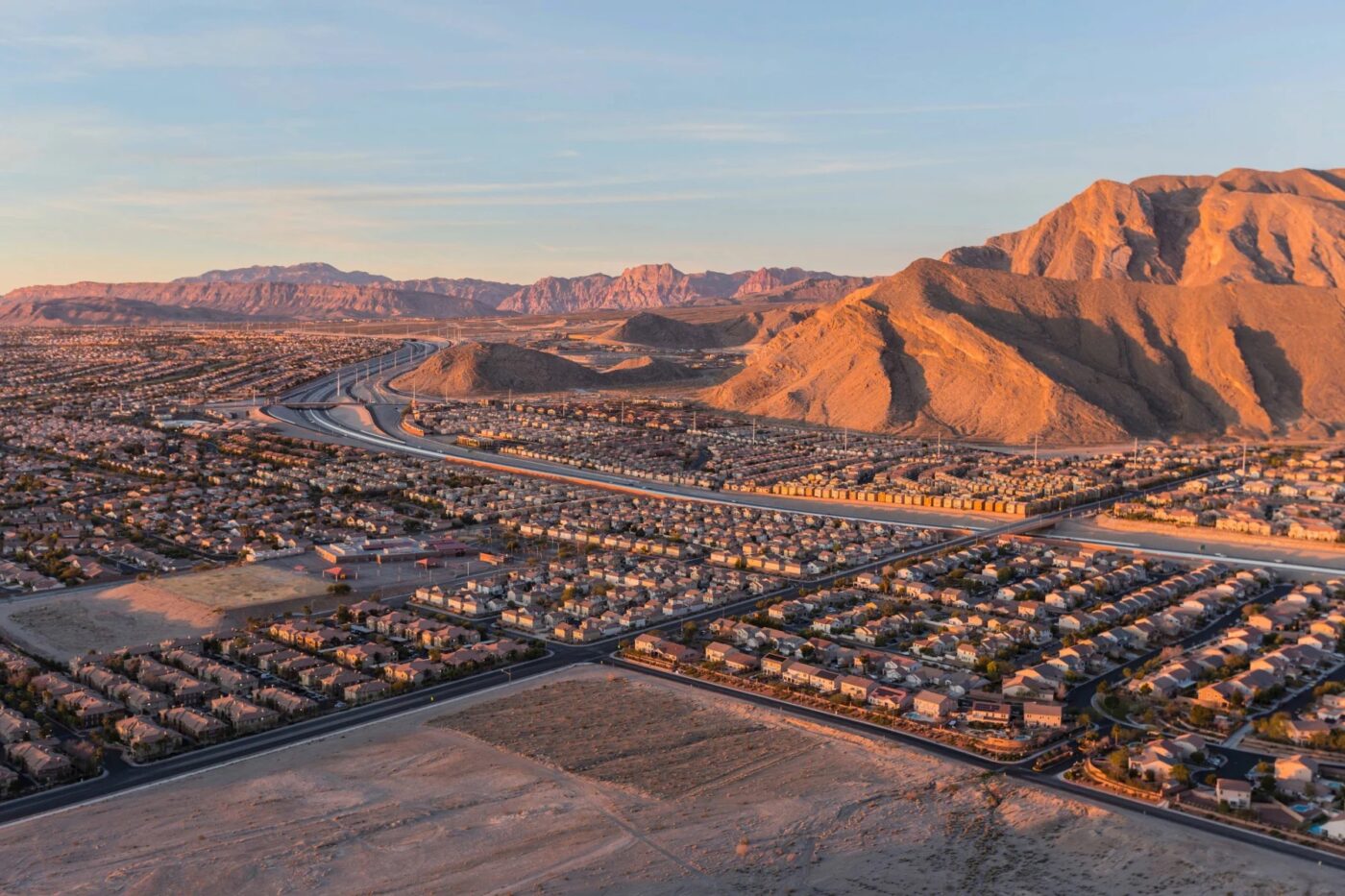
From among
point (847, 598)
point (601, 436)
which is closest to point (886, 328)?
point (601, 436)

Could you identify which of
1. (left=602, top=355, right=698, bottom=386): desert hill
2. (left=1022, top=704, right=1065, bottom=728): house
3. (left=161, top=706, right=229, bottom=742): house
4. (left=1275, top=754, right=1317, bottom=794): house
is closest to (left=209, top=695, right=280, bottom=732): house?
(left=161, top=706, right=229, bottom=742): house

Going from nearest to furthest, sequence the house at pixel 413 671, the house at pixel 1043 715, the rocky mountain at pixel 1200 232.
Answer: the house at pixel 1043 715, the house at pixel 413 671, the rocky mountain at pixel 1200 232

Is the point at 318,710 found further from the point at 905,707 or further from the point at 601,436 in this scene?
the point at 601,436

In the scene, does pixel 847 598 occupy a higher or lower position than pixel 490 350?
lower

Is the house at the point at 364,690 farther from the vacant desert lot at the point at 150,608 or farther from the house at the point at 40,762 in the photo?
the vacant desert lot at the point at 150,608

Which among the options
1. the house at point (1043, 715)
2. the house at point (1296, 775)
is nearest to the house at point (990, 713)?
the house at point (1043, 715)

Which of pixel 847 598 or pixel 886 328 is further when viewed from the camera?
pixel 886 328

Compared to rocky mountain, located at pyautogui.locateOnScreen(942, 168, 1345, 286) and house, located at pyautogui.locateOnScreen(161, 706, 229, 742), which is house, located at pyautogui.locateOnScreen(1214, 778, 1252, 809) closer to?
house, located at pyautogui.locateOnScreen(161, 706, 229, 742)
